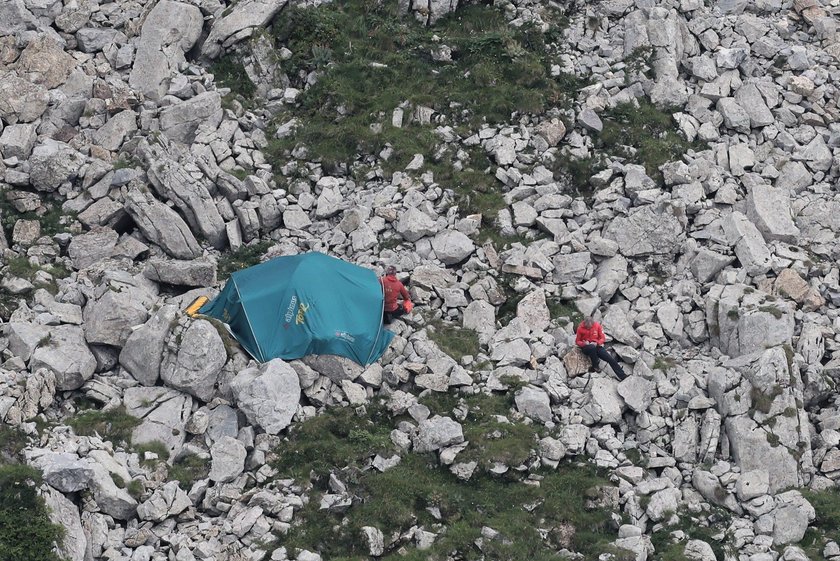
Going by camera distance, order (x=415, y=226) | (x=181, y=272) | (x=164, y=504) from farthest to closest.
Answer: (x=415, y=226)
(x=181, y=272)
(x=164, y=504)

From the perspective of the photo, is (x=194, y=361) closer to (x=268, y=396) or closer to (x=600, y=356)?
(x=268, y=396)

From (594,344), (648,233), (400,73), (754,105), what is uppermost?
(400,73)

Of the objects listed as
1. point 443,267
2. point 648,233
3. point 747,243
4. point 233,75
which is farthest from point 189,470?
point 233,75

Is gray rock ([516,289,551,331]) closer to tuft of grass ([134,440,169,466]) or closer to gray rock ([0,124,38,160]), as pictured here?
tuft of grass ([134,440,169,466])

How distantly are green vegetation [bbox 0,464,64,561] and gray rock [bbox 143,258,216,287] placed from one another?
24.5 ft

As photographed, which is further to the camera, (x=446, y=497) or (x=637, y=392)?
(x=637, y=392)

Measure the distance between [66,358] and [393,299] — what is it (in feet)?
25.6

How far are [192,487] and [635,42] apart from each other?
20.4m

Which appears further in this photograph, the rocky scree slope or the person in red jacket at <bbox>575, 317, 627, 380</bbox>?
the person in red jacket at <bbox>575, 317, 627, 380</bbox>

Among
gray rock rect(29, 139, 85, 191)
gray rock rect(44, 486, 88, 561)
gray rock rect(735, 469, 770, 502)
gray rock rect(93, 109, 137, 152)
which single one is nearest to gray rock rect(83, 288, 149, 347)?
gray rock rect(44, 486, 88, 561)

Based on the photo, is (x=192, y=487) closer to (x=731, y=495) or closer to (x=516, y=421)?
(x=516, y=421)

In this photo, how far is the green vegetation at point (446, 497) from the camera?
67.4 feet

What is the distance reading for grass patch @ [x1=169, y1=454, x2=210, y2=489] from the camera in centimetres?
2161

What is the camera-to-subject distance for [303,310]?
2458cm
